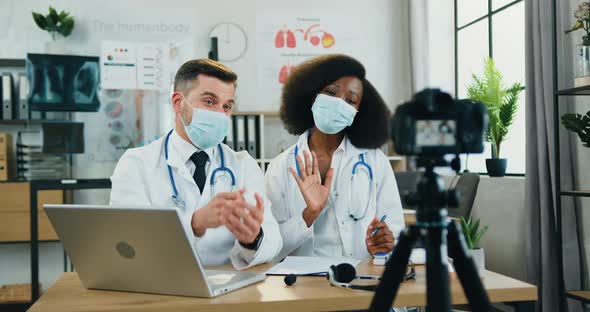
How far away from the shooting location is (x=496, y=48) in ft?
13.9

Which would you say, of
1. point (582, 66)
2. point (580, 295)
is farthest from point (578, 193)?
point (582, 66)

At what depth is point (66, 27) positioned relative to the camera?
178 inches

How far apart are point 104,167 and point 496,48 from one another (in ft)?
10.7

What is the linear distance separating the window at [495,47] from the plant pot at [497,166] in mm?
125

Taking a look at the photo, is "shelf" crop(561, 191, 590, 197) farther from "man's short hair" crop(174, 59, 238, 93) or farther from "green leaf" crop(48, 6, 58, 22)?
"green leaf" crop(48, 6, 58, 22)

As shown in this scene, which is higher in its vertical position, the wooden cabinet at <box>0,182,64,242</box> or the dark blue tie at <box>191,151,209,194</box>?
the dark blue tie at <box>191,151,209,194</box>

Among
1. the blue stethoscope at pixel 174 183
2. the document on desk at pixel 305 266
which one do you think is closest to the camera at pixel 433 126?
the document on desk at pixel 305 266

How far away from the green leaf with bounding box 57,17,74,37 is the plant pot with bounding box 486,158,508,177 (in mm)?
3368

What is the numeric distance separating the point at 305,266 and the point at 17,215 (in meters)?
3.42

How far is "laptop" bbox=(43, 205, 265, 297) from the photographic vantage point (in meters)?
1.11

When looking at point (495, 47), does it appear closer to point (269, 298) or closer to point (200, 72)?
point (200, 72)

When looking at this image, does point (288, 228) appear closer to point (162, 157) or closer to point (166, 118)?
point (162, 157)

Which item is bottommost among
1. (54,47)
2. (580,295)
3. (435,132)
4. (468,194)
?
(580,295)

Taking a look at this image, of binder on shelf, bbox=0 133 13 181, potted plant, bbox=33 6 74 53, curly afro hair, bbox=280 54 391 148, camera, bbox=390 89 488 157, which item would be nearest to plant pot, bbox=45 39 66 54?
potted plant, bbox=33 6 74 53
